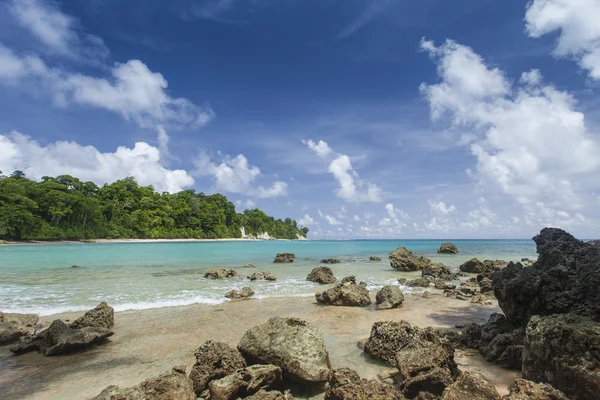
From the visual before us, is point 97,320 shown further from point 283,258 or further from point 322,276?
point 283,258

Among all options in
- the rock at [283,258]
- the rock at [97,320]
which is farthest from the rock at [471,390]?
the rock at [283,258]

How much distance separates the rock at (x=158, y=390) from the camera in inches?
162

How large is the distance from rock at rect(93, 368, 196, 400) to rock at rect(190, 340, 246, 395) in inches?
11.9

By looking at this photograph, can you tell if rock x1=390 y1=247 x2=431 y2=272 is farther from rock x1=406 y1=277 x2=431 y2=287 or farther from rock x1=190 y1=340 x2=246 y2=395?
rock x1=190 y1=340 x2=246 y2=395

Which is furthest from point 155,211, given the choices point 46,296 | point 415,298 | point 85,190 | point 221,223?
point 415,298

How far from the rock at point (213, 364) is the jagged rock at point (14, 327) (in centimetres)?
581

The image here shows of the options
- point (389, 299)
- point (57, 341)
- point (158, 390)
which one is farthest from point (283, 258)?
point (158, 390)

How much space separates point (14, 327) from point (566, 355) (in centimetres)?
1141

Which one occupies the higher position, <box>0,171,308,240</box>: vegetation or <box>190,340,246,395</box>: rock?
<box>0,171,308,240</box>: vegetation

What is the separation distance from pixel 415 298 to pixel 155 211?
9887cm

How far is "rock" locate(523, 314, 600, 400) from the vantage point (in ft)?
13.2

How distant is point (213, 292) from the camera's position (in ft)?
47.4

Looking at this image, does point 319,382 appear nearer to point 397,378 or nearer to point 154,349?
point 397,378

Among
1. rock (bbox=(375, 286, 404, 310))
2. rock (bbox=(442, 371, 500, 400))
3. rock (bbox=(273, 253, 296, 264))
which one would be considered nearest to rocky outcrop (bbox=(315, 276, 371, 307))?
rock (bbox=(375, 286, 404, 310))
